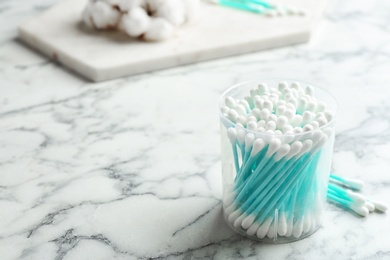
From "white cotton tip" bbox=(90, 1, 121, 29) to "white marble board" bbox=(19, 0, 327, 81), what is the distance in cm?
2

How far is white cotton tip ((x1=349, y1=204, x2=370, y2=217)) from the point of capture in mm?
724

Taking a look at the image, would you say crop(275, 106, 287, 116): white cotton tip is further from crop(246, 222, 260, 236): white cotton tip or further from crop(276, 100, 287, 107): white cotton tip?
crop(246, 222, 260, 236): white cotton tip

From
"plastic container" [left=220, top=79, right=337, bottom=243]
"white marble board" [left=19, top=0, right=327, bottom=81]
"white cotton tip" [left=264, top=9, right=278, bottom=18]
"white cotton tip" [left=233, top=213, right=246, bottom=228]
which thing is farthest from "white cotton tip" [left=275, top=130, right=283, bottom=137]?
"white cotton tip" [left=264, top=9, right=278, bottom=18]

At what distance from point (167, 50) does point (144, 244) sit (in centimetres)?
47

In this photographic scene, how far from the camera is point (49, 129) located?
0.91m

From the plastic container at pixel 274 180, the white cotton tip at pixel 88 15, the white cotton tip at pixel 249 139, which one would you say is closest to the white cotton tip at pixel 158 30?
the white cotton tip at pixel 88 15

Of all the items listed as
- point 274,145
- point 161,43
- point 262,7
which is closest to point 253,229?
point 274,145

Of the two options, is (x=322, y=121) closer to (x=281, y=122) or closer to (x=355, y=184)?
(x=281, y=122)

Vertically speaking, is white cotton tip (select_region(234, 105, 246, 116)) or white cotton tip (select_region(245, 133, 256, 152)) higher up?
white cotton tip (select_region(234, 105, 246, 116))

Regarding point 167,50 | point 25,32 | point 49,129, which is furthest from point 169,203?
point 25,32

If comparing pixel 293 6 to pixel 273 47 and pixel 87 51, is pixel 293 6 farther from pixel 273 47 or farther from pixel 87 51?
pixel 87 51

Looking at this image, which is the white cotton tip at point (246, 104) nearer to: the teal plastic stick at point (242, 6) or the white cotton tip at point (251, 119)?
the white cotton tip at point (251, 119)

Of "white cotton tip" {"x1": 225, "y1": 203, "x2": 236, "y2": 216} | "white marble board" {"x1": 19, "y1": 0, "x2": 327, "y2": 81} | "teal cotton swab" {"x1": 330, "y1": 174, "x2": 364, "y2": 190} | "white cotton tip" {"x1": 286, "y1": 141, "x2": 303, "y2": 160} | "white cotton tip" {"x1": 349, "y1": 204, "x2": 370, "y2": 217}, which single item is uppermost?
"white cotton tip" {"x1": 286, "y1": 141, "x2": 303, "y2": 160}

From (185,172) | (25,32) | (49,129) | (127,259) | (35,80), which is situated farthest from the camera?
(25,32)
